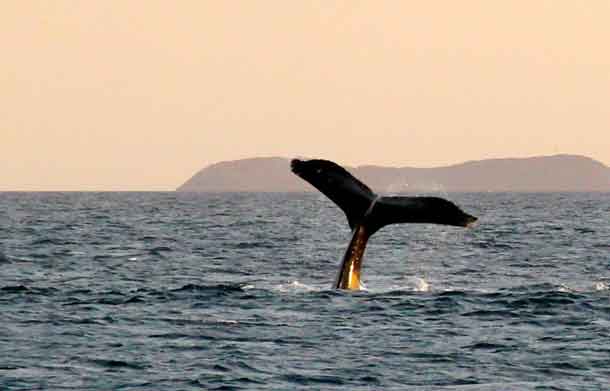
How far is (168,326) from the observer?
1955cm

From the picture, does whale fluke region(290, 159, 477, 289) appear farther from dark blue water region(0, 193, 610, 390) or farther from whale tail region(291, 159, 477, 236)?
dark blue water region(0, 193, 610, 390)

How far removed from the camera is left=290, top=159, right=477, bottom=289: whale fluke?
19.8 metres

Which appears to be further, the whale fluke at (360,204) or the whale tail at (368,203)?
the whale fluke at (360,204)

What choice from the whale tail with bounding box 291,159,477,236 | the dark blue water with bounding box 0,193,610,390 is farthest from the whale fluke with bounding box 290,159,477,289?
the dark blue water with bounding box 0,193,610,390

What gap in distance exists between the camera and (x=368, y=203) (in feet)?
69.7

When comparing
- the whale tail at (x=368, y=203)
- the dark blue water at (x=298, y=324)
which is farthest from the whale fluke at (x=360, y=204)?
the dark blue water at (x=298, y=324)

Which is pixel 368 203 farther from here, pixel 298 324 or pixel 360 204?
pixel 298 324

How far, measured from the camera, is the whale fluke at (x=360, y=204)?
19.8m

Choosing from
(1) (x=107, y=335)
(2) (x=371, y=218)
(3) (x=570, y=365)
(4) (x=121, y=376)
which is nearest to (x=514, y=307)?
(2) (x=371, y=218)

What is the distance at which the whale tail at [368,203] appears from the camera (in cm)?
1939

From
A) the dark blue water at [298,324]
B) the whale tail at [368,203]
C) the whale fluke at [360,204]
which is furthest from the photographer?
the whale fluke at [360,204]

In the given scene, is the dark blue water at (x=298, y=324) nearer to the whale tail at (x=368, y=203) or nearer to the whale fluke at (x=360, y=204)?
the whale fluke at (x=360, y=204)

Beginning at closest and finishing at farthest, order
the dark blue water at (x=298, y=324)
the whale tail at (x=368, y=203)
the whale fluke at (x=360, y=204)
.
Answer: the dark blue water at (x=298, y=324)
the whale tail at (x=368, y=203)
the whale fluke at (x=360, y=204)

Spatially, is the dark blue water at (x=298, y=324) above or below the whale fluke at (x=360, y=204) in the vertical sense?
below
